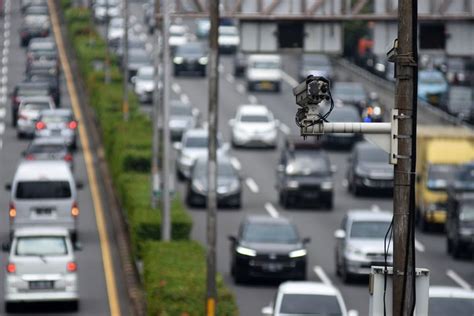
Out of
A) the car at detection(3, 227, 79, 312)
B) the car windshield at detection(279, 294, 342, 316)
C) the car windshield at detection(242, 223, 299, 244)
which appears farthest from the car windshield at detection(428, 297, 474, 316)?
the car windshield at detection(242, 223, 299, 244)

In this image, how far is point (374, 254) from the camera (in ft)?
124

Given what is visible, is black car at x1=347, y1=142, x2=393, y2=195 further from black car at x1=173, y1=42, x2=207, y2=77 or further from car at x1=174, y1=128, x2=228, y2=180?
black car at x1=173, y1=42, x2=207, y2=77

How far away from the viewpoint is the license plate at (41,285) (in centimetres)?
3206

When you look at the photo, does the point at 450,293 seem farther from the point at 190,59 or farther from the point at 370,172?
the point at 190,59

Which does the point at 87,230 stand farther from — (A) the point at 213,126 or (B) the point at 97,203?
(A) the point at 213,126

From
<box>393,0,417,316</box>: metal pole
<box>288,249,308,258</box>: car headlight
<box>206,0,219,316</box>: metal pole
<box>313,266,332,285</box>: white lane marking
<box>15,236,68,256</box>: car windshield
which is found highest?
<box>393,0,417,316</box>: metal pole

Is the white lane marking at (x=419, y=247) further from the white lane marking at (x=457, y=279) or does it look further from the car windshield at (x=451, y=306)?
the car windshield at (x=451, y=306)

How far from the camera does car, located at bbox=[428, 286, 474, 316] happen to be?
25703 millimetres

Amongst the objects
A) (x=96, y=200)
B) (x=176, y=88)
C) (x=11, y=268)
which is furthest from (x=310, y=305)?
(x=176, y=88)


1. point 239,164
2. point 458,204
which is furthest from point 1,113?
point 458,204

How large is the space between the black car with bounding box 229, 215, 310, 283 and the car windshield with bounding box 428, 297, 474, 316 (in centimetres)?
1146

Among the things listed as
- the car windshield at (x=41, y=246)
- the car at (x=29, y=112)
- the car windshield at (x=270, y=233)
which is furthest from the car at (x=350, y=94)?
the car windshield at (x=41, y=246)

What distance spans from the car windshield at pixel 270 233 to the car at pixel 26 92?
28358mm

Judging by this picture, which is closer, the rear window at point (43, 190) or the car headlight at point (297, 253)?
the car headlight at point (297, 253)
